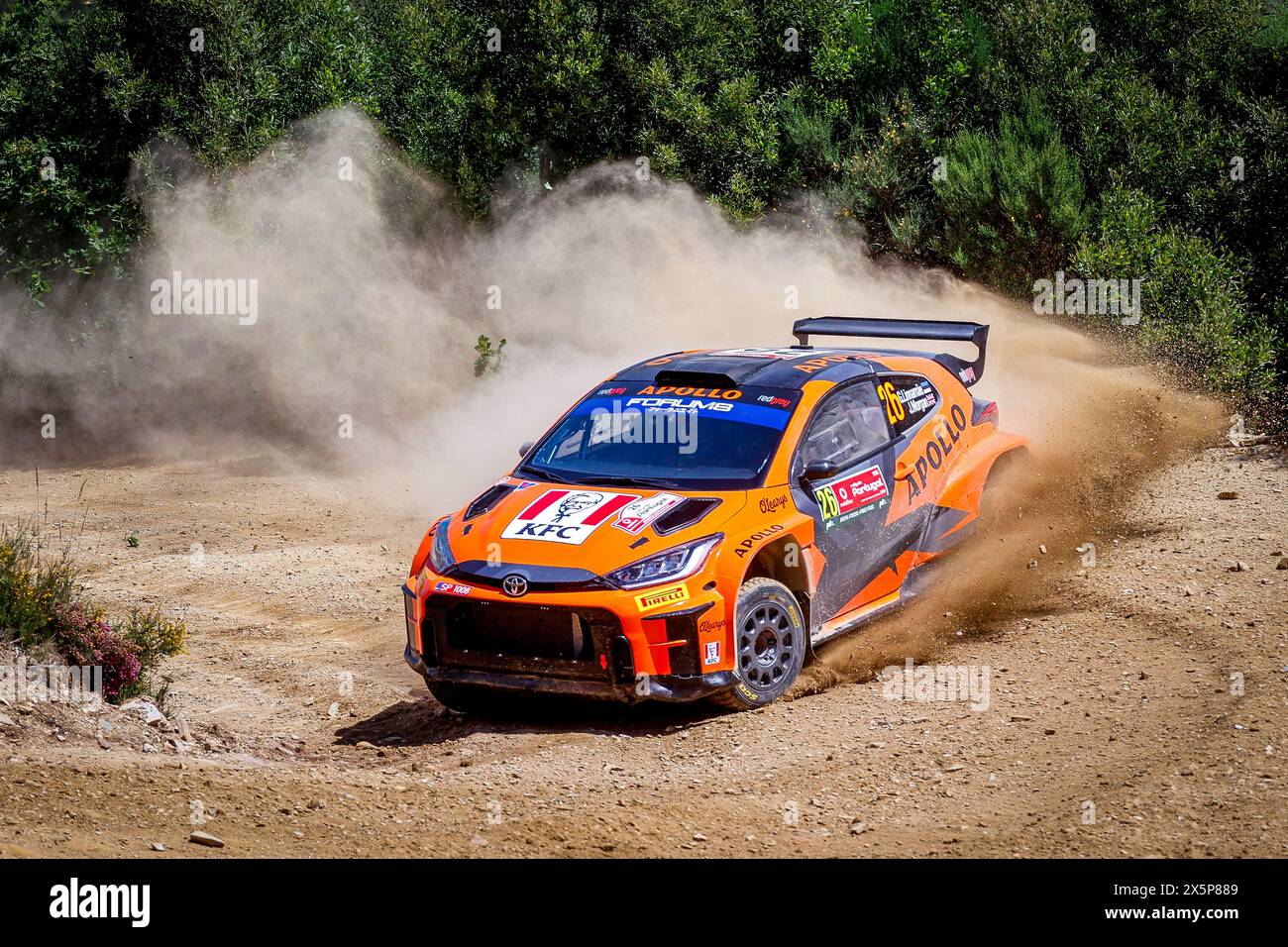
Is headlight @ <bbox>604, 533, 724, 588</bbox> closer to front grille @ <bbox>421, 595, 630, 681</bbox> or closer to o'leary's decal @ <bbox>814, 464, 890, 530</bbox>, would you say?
front grille @ <bbox>421, 595, 630, 681</bbox>

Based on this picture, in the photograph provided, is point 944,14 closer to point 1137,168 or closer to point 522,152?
point 1137,168

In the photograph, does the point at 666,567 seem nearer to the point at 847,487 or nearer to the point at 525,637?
the point at 525,637

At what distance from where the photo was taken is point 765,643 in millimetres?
7406

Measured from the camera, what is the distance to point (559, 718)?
7.48 metres

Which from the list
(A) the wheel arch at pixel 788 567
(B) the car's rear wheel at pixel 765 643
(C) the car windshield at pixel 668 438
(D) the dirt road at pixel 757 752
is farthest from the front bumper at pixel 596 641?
(C) the car windshield at pixel 668 438

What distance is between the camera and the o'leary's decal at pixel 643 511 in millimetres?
7176

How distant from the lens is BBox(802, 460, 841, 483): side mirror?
7.77 meters

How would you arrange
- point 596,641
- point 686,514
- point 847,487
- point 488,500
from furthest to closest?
point 847,487 < point 488,500 < point 686,514 < point 596,641

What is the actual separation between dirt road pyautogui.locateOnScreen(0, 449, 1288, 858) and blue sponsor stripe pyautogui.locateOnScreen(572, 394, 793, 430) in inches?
62.9

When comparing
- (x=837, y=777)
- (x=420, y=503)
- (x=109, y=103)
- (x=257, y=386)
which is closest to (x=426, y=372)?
(x=257, y=386)

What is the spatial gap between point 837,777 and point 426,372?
1239cm

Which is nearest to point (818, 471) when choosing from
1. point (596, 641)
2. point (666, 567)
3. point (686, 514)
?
point (686, 514)

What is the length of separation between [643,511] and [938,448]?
8.43ft

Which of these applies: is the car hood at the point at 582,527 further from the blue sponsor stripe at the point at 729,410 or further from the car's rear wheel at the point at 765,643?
the blue sponsor stripe at the point at 729,410
